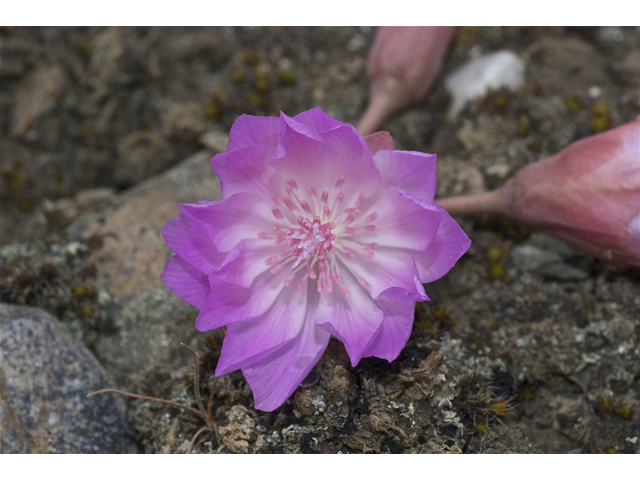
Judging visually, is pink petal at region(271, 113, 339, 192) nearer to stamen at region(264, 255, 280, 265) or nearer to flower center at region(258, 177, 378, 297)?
flower center at region(258, 177, 378, 297)

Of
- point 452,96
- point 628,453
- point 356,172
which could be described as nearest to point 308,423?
point 356,172

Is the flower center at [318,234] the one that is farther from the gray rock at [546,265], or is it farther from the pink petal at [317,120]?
the gray rock at [546,265]

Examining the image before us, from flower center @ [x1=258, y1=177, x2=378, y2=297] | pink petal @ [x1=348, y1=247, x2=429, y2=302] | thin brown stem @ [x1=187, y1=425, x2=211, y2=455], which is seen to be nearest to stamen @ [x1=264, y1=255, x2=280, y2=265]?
flower center @ [x1=258, y1=177, x2=378, y2=297]

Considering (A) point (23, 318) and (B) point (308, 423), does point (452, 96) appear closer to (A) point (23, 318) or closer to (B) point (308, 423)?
(B) point (308, 423)

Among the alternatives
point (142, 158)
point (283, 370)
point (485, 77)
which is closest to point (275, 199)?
point (283, 370)

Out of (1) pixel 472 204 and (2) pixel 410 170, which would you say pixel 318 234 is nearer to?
(2) pixel 410 170
